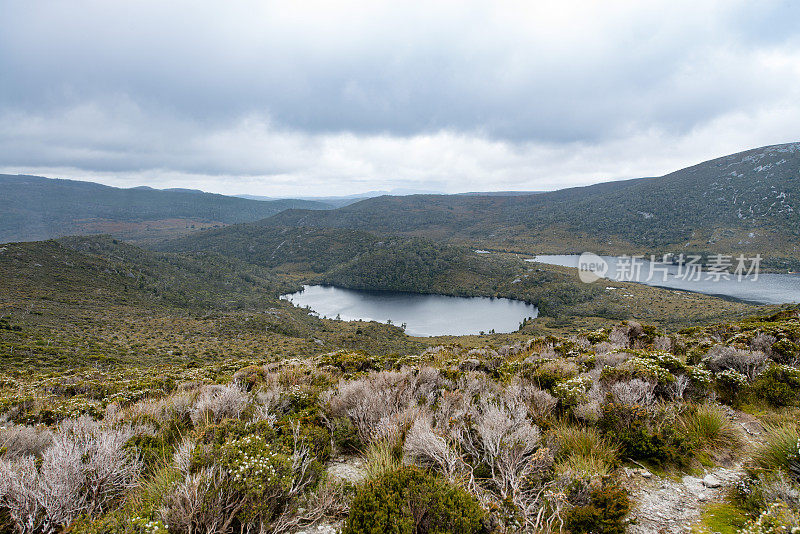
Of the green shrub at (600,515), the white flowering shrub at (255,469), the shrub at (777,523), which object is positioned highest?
the shrub at (777,523)

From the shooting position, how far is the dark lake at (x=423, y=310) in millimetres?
83500

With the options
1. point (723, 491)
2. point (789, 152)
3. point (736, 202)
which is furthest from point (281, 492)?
point (789, 152)

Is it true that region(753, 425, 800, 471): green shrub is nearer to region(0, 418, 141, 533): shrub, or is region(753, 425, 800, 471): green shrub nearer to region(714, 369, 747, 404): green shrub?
region(714, 369, 747, 404): green shrub

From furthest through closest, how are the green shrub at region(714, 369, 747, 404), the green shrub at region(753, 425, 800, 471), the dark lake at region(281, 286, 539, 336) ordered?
the dark lake at region(281, 286, 539, 336), the green shrub at region(714, 369, 747, 404), the green shrub at region(753, 425, 800, 471)

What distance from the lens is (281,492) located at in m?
3.29

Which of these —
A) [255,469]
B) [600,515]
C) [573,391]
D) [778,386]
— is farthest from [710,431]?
[255,469]

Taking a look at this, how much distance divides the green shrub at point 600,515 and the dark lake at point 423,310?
76.3 m

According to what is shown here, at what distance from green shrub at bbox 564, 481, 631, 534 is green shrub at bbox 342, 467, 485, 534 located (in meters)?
0.94

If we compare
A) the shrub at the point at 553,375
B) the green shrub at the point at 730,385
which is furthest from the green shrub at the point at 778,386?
the shrub at the point at 553,375

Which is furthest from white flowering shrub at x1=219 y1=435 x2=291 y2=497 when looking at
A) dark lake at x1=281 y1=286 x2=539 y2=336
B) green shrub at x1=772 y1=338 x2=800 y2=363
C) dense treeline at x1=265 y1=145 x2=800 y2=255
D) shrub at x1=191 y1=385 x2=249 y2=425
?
dense treeline at x1=265 y1=145 x2=800 y2=255

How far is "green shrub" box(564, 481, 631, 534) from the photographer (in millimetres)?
2984

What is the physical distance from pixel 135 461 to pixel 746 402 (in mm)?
9863

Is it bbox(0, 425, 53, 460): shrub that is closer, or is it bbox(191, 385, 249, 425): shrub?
bbox(0, 425, 53, 460): shrub

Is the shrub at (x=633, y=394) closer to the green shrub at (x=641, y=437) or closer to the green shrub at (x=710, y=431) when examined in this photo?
the green shrub at (x=641, y=437)
